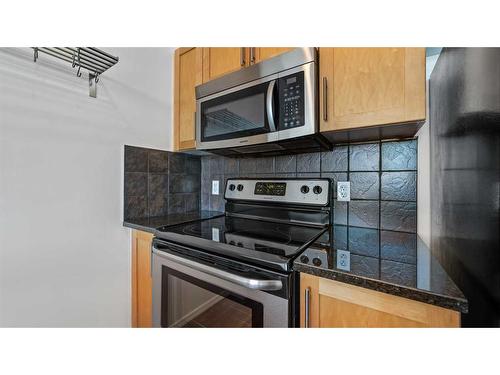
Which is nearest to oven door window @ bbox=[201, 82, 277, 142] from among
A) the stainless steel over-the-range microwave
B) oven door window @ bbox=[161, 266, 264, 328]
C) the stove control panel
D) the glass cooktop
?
the stainless steel over-the-range microwave

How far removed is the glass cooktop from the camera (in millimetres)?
781

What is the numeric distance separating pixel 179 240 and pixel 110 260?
53 centimetres

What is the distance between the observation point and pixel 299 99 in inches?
38.9

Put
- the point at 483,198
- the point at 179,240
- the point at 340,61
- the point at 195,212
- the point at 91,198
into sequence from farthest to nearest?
the point at 195,212
the point at 91,198
the point at 179,240
the point at 340,61
the point at 483,198

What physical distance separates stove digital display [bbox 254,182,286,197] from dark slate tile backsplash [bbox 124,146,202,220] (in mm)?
578

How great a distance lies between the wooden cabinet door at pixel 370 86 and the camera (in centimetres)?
80

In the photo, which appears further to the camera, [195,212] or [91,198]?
[195,212]

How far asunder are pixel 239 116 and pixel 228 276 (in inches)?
31.9

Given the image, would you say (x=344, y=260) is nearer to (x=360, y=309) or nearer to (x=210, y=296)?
(x=360, y=309)

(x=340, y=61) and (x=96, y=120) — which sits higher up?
(x=340, y=61)

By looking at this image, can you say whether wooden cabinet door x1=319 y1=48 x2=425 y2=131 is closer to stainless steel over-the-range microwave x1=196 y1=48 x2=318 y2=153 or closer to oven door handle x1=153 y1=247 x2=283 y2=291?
stainless steel over-the-range microwave x1=196 y1=48 x2=318 y2=153

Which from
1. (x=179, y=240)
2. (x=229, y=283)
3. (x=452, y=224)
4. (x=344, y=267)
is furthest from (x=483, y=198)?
(x=179, y=240)

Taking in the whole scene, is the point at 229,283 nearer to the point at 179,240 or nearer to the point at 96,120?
the point at 179,240

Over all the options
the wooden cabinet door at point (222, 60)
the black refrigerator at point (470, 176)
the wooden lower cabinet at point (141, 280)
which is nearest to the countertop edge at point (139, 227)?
the wooden lower cabinet at point (141, 280)
